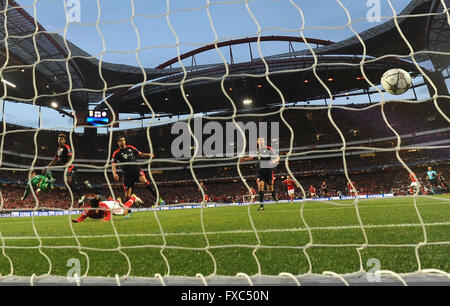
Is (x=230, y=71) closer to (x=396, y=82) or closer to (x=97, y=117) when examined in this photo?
(x=97, y=117)

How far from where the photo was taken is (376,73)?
2394 centimetres

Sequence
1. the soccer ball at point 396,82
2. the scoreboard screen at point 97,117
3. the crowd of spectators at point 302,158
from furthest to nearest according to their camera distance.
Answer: the crowd of spectators at point 302,158, the scoreboard screen at point 97,117, the soccer ball at point 396,82

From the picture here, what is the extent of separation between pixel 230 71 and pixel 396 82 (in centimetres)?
1863

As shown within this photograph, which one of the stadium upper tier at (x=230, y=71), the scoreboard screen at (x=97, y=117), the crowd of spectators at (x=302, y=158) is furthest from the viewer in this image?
the crowd of spectators at (x=302, y=158)

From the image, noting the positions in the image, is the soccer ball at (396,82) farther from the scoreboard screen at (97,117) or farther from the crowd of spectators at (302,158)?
the scoreboard screen at (97,117)

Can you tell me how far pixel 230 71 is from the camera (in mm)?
22172

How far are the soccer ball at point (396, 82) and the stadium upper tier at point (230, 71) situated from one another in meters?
12.5

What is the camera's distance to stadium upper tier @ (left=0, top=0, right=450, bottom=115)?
697 inches

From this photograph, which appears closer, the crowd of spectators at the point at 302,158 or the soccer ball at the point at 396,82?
the soccer ball at the point at 396,82

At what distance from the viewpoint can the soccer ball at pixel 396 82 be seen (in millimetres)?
4426

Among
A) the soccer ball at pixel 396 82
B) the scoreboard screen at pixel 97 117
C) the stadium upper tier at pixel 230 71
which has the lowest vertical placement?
the soccer ball at pixel 396 82

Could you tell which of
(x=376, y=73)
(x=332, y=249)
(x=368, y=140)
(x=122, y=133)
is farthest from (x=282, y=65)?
(x=332, y=249)

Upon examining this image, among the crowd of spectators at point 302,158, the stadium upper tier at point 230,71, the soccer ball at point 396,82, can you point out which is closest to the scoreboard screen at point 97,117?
the stadium upper tier at point 230,71

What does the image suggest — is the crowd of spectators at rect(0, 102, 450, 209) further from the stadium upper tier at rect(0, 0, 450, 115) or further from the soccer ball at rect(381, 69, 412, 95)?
the soccer ball at rect(381, 69, 412, 95)
